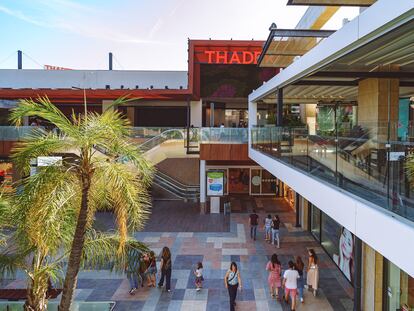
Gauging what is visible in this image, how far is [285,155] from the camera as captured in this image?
1199 cm

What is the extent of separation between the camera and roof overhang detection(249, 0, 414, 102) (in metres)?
5.28

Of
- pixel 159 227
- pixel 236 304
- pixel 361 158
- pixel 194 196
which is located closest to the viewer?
pixel 361 158

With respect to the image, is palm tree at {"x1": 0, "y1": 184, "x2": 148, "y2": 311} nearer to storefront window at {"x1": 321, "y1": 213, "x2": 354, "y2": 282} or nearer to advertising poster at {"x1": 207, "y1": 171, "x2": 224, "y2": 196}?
storefront window at {"x1": 321, "y1": 213, "x2": 354, "y2": 282}

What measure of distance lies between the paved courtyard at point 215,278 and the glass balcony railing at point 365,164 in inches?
152

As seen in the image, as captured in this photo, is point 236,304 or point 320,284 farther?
point 320,284

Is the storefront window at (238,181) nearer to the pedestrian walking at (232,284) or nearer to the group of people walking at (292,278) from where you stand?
the group of people walking at (292,278)

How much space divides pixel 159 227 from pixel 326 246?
25.8ft

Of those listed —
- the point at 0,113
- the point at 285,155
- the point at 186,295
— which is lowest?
the point at 186,295

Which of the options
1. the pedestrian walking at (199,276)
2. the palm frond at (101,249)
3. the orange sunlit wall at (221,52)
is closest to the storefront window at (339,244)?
the pedestrian walking at (199,276)

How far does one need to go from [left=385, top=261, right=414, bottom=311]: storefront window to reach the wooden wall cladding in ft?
42.6

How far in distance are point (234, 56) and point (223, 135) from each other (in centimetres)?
913

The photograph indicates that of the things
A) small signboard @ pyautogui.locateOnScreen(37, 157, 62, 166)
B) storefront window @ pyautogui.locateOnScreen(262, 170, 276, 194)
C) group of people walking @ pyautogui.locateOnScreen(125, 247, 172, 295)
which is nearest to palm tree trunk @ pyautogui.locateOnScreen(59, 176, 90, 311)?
small signboard @ pyautogui.locateOnScreen(37, 157, 62, 166)

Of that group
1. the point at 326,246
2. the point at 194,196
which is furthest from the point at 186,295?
the point at 194,196

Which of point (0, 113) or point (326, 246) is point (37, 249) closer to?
point (326, 246)
